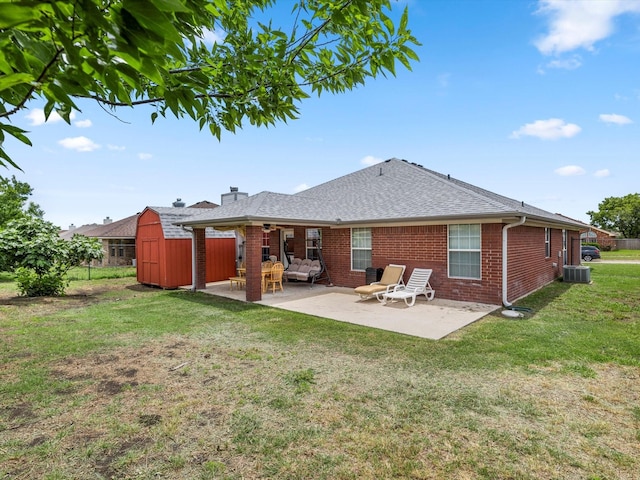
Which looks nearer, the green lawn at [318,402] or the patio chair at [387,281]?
the green lawn at [318,402]

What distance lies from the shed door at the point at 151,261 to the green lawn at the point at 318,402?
6.91 metres

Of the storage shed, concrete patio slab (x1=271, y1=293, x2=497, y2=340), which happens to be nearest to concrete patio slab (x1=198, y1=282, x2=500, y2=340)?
concrete patio slab (x1=271, y1=293, x2=497, y2=340)

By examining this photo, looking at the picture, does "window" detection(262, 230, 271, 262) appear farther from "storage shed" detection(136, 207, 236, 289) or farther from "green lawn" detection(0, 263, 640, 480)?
"green lawn" detection(0, 263, 640, 480)

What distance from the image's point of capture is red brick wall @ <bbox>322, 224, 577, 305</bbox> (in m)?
9.80

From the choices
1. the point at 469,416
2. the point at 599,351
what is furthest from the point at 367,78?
the point at 599,351

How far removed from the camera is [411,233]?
37.6 feet

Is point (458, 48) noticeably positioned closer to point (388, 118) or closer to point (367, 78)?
point (388, 118)

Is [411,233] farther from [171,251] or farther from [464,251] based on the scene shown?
[171,251]

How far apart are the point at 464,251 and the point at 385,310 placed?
129 inches

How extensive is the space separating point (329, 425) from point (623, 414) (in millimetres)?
3388

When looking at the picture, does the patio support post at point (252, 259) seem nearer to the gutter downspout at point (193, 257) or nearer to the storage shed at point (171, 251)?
the gutter downspout at point (193, 257)

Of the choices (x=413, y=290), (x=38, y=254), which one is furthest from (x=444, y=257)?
(x=38, y=254)

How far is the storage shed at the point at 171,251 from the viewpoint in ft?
46.3

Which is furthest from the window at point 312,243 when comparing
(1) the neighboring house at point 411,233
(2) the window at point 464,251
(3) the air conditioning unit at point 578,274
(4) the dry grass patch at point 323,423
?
(3) the air conditioning unit at point 578,274
